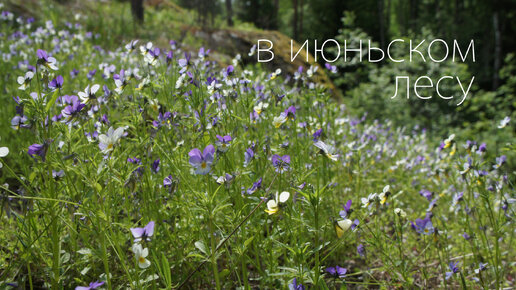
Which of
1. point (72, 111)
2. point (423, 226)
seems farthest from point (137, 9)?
point (423, 226)

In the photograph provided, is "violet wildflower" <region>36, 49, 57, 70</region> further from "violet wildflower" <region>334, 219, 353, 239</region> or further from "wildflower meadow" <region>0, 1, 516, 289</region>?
"violet wildflower" <region>334, 219, 353, 239</region>

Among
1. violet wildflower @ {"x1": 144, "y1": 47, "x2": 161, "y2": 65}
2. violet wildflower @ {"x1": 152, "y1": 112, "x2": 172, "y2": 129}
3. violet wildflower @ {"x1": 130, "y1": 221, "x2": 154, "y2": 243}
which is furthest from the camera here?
violet wildflower @ {"x1": 144, "y1": 47, "x2": 161, "y2": 65}

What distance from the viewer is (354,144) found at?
343 cm

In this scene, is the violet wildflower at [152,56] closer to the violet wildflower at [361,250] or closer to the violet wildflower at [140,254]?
the violet wildflower at [140,254]

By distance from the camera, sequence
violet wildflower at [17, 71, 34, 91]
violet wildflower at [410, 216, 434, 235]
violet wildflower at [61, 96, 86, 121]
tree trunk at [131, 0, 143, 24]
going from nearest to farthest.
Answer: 1. violet wildflower at [61, 96, 86, 121]
2. violet wildflower at [17, 71, 34, 91]
3. violet wildflower at [410, 216, 434, 235]
4. tree trunk at [131, 0, 143, 24]

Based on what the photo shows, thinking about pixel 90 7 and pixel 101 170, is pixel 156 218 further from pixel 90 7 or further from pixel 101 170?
pixel 90 7

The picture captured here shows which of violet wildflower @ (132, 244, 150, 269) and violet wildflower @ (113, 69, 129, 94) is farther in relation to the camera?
violet wildflower @ (113, 69, 129, 94)

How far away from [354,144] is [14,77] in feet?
12.2

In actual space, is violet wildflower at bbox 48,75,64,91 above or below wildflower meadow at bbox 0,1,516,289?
above

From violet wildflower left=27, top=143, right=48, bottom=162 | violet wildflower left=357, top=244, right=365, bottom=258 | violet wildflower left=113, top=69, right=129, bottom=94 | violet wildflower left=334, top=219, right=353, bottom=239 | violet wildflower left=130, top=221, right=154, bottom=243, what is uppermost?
violet wildflower left=113, top=69, right=129, bottom=94

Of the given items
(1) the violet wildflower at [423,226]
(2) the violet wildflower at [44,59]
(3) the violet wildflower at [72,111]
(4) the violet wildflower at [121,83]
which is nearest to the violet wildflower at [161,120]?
(4) the violet wildflower at [121,83]

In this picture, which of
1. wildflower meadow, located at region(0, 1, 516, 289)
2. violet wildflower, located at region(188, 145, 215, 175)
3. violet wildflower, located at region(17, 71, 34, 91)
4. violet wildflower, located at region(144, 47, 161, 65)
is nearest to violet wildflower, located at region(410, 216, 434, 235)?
wildflower meadow, located at region(0, 1, 516, 289)

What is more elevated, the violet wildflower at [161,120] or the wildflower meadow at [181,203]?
the violet wildflower at [161,120]

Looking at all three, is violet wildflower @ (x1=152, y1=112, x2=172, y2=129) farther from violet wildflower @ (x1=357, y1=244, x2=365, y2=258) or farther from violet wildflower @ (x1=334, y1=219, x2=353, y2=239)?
violet wildflower @ (x1=357, y1=244, x2=365, y2=258)
